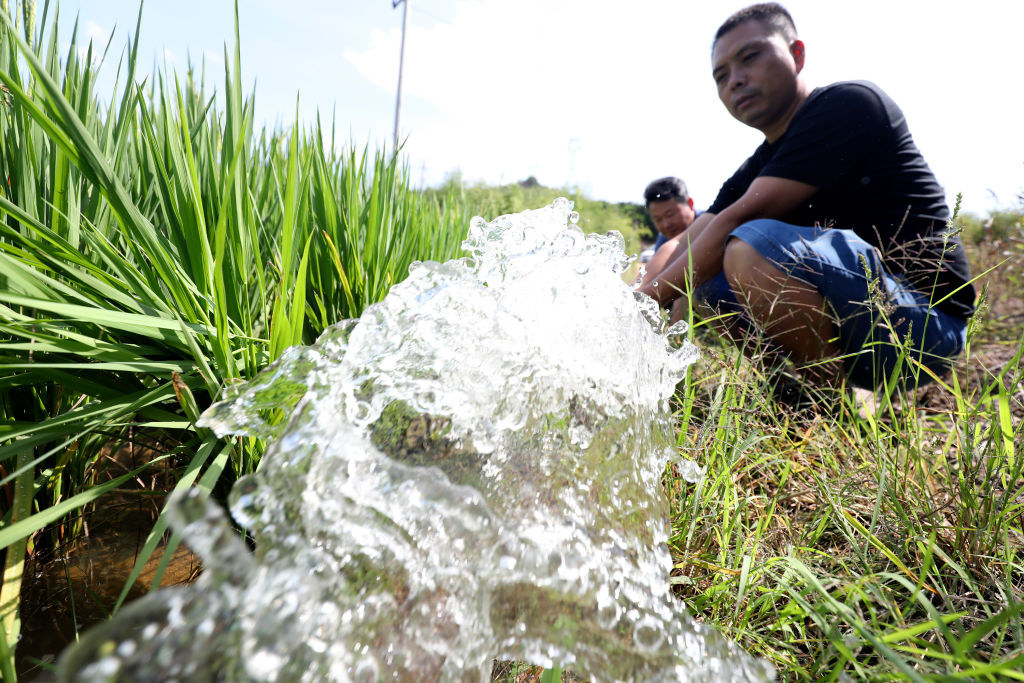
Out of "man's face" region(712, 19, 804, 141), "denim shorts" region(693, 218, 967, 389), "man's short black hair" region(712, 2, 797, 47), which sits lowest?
"denim shorts" region(693, 218, 967, 389)

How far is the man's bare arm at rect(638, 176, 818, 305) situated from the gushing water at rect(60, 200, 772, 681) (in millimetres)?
781

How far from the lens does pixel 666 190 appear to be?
4.61 m

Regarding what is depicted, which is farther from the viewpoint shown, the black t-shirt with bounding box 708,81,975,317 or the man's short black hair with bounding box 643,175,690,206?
the man's short black hair with bounding box 643,175,690,206

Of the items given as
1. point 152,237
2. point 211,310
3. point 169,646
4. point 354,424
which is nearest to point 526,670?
point 354,424

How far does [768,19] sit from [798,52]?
23cm

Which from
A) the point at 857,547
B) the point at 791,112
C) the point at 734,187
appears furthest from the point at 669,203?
the point at 857,547

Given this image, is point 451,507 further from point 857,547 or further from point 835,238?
point 835,238

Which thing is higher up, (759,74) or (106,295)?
(759,74)

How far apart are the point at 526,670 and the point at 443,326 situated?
2.09 ft

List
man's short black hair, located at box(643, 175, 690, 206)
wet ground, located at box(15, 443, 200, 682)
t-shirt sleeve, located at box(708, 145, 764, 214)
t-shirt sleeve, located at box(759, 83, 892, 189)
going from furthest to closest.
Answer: man's short black hair, located at box(643, 175, 690, 206), t-shirt sleeve, located at box(708, 145, 764, 214), t-shirt sleeve, located at box(759, 83, 892, 189), wet ground, located at box(15, 443, 200, 682)

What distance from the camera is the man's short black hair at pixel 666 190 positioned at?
4602mm

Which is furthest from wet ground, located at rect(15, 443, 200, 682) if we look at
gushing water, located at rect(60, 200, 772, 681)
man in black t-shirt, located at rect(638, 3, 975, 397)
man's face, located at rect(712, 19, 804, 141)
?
man's face, located at rect(712, 19, 804, 141)

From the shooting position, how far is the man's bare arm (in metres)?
2.23

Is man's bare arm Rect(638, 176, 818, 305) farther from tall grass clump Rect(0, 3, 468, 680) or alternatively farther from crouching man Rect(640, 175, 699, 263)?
crouching man Rect(640, 175, 699, 263)
